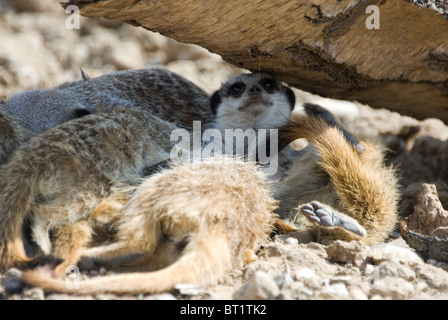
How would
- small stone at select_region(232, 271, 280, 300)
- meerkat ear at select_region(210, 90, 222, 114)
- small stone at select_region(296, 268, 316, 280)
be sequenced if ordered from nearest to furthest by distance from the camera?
small stone at select_region(232, 271, 280, 300), small stone at select_region(296, 268, 316, 280), meerkat ear at select_region(210, 90, 222, 114)

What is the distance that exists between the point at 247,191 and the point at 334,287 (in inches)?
25.9

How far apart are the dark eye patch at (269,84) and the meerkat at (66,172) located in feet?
2.63

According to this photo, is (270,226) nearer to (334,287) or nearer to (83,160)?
(334,287)

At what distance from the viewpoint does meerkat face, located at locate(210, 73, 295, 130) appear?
123 inches

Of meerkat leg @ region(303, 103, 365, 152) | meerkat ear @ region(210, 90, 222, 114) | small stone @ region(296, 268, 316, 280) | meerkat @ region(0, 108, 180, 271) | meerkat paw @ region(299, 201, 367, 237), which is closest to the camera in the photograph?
small stone @ region(296, 268, 316, 280)

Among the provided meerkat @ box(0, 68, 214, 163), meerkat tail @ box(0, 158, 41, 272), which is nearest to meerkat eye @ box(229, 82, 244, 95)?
meerkat @ box(0, 68, 214, 163)

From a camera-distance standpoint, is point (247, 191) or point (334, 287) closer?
point (334, 287)

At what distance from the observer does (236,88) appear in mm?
3266

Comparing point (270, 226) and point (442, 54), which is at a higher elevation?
point (442, 54)

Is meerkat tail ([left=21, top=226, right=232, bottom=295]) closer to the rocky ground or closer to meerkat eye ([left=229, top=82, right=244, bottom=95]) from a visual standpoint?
the rocky ground

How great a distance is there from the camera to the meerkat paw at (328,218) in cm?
246

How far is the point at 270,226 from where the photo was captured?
2527 millimetres

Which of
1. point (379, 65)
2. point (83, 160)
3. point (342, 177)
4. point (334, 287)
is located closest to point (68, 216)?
point (83, 160)

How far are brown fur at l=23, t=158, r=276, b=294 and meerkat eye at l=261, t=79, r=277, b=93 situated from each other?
919mm
